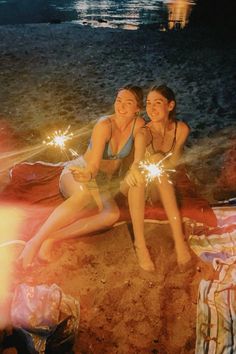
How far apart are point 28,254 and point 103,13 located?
22.3 m

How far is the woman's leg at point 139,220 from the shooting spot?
12.8 feet

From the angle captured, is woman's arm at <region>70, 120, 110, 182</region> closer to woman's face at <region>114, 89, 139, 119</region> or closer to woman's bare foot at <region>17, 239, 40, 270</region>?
woman's face at <region>114, 89, 139, 119</region>

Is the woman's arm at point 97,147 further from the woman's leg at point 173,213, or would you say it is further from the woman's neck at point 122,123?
the woman's leg at point 173,213

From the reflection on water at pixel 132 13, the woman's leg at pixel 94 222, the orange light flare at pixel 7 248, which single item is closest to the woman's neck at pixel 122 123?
the woman's leg at pixel 94 222

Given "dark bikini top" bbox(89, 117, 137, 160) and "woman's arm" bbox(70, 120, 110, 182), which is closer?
"woman's arm" bbox(70, 120, 110, 182)

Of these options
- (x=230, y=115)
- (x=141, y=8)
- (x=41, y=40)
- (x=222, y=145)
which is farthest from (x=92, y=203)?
(x=141, y=8)

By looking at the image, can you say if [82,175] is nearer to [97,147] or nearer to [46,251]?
[97,147]

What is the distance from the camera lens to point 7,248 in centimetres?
405

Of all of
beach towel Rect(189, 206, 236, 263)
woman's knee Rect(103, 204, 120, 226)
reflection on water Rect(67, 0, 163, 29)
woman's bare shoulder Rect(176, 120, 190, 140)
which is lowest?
beach towel Rect(189, 206, 236, 263)

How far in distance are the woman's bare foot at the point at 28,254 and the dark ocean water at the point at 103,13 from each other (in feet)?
54.0

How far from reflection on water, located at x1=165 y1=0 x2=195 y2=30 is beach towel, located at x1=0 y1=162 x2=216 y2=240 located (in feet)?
50.4

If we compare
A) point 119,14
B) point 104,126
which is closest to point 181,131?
point 104,126

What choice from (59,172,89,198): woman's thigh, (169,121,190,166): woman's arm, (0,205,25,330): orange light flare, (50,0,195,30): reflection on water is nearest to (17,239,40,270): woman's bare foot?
(0,205,25,330): orange light flare

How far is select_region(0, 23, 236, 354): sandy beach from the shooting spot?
11.3ft
